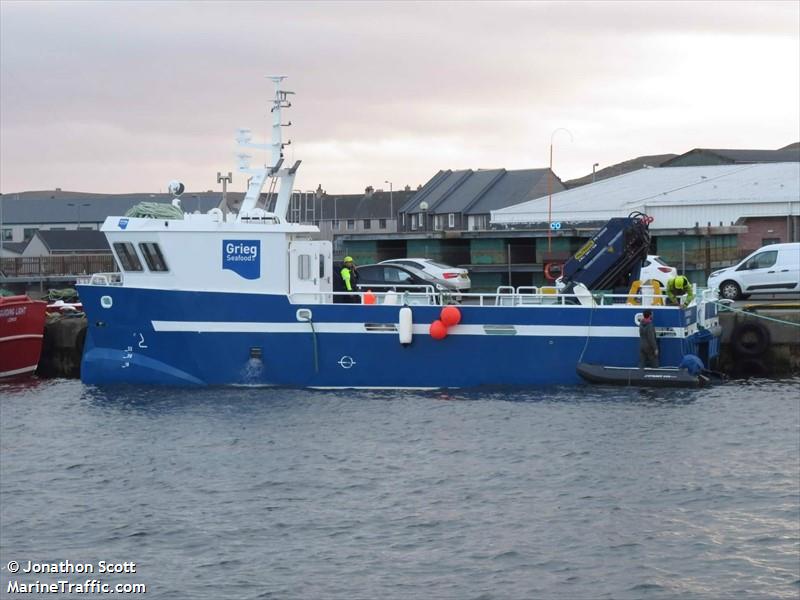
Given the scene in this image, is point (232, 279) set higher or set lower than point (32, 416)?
higher

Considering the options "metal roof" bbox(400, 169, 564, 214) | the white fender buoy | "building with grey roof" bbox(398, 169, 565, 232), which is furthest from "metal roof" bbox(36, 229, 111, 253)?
the white fender buoy

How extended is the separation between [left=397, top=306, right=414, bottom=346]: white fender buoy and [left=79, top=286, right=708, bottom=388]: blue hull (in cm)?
24

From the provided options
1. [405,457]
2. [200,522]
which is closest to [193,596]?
[200,522]

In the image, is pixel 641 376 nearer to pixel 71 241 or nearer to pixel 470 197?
pixel 71 241

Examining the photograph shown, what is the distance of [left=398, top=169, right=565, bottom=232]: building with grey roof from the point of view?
271 ft

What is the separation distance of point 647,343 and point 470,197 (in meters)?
59.4

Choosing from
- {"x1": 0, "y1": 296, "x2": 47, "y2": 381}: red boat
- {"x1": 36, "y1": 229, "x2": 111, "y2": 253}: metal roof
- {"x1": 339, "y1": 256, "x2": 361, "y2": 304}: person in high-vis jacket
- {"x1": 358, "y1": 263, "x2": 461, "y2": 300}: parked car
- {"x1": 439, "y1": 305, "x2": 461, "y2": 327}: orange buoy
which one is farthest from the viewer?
{"x1": 36, "y1": 229, "x2": 111, "y2": 253}: metal roof

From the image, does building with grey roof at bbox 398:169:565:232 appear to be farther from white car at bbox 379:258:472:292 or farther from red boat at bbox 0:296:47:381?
Result: red boat at bbox 0:296:47:381

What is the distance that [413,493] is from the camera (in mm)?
18047

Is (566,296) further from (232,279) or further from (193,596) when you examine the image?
(193,596)

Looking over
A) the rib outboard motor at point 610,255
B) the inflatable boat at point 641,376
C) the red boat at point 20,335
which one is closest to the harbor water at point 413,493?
the inflatable boat at point 641,376

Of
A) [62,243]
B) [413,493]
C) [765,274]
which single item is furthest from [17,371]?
[62,243]

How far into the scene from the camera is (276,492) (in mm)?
18297

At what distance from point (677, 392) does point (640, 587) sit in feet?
37.0
